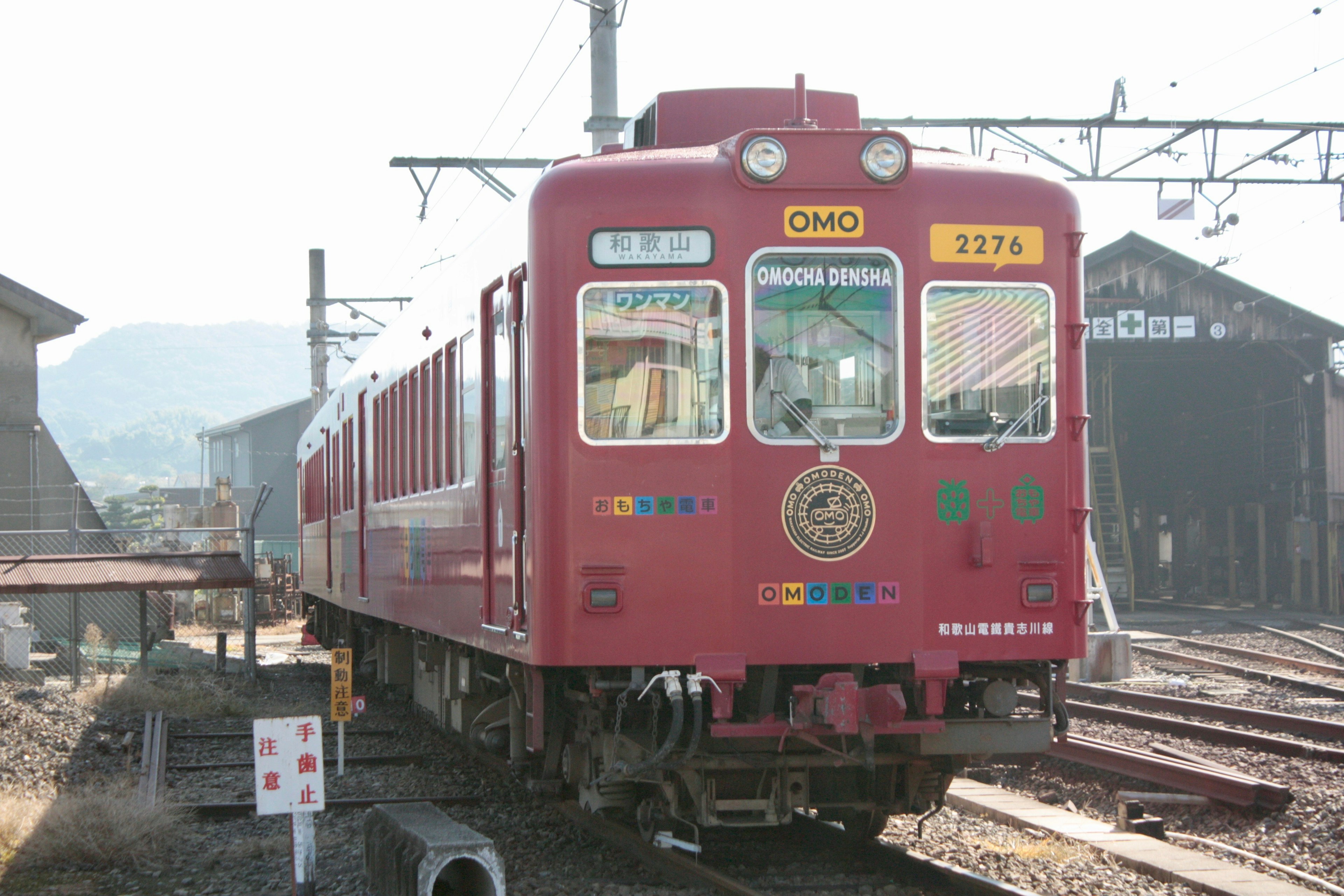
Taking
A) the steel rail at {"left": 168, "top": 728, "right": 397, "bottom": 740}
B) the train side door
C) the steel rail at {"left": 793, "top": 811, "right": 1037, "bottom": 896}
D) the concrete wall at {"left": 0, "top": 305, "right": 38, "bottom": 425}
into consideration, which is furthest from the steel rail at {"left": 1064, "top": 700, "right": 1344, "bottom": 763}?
→ the concrete wall at {"left": 0, "top": 305, "right": 38, "bottom": 425}

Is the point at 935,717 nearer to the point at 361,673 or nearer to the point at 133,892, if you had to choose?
the point at 133,892

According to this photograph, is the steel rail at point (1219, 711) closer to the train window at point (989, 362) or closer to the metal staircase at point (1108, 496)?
the train window at point (989, 362)

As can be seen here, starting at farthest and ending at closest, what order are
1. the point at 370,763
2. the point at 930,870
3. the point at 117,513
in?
the point at 117,513, the point at 370,763, the point at 930,870

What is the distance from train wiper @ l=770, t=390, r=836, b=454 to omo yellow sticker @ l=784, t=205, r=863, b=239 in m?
0.71

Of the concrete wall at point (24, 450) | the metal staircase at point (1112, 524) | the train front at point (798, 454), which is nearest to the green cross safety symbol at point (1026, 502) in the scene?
the train front at point (798, 454)

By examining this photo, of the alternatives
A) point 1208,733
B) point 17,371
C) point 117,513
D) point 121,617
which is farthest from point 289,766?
point 117,513

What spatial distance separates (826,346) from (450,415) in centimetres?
303

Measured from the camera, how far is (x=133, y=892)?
669 centimetres

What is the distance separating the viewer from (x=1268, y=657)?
17562 mm

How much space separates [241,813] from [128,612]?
16253 millimetres

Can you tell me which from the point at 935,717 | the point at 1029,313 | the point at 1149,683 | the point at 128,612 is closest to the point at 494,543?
the point at 935,717

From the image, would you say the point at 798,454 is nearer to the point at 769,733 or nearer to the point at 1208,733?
the point at 769,733

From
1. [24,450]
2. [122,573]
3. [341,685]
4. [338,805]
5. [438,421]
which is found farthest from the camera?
[24,450]

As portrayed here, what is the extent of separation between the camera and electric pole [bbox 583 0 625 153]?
11.2 m
